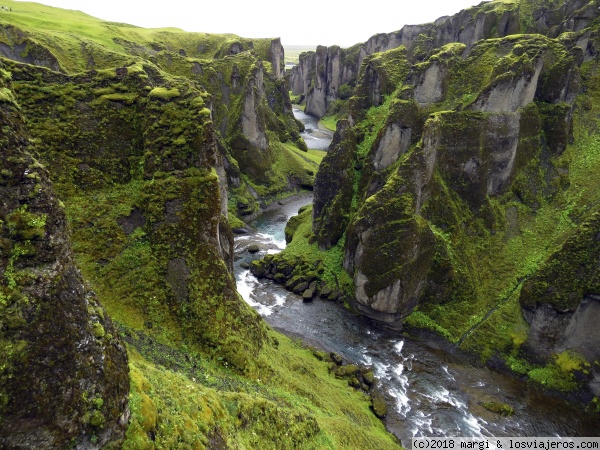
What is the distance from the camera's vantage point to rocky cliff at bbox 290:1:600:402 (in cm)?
3684

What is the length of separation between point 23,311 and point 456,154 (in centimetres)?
4603

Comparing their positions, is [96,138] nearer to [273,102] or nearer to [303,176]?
[303,176]

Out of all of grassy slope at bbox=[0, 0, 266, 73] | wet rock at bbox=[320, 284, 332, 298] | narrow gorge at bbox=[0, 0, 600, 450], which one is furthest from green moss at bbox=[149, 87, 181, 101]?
grassy slope at bbox=[0, 0, 266, 73]

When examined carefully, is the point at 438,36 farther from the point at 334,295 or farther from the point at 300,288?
the point at 300,288

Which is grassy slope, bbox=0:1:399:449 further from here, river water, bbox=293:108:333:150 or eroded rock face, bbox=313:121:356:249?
river water, bbox=293:108:333:150

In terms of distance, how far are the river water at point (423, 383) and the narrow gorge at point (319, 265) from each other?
192 millimetres

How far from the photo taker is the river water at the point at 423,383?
105ft

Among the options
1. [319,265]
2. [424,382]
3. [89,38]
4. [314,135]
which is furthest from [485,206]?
[314,135]

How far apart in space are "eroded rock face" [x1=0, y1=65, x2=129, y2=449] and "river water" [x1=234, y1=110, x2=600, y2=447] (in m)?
26.0

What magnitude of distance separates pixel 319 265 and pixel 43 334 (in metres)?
42.9

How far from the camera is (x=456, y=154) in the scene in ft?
154

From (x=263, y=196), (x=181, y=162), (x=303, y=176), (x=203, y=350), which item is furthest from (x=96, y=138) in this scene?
(x=303, y=176)

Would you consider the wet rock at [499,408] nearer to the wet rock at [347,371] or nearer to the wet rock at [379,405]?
the wet rock at [379,405]

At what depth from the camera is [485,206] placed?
47500mm
